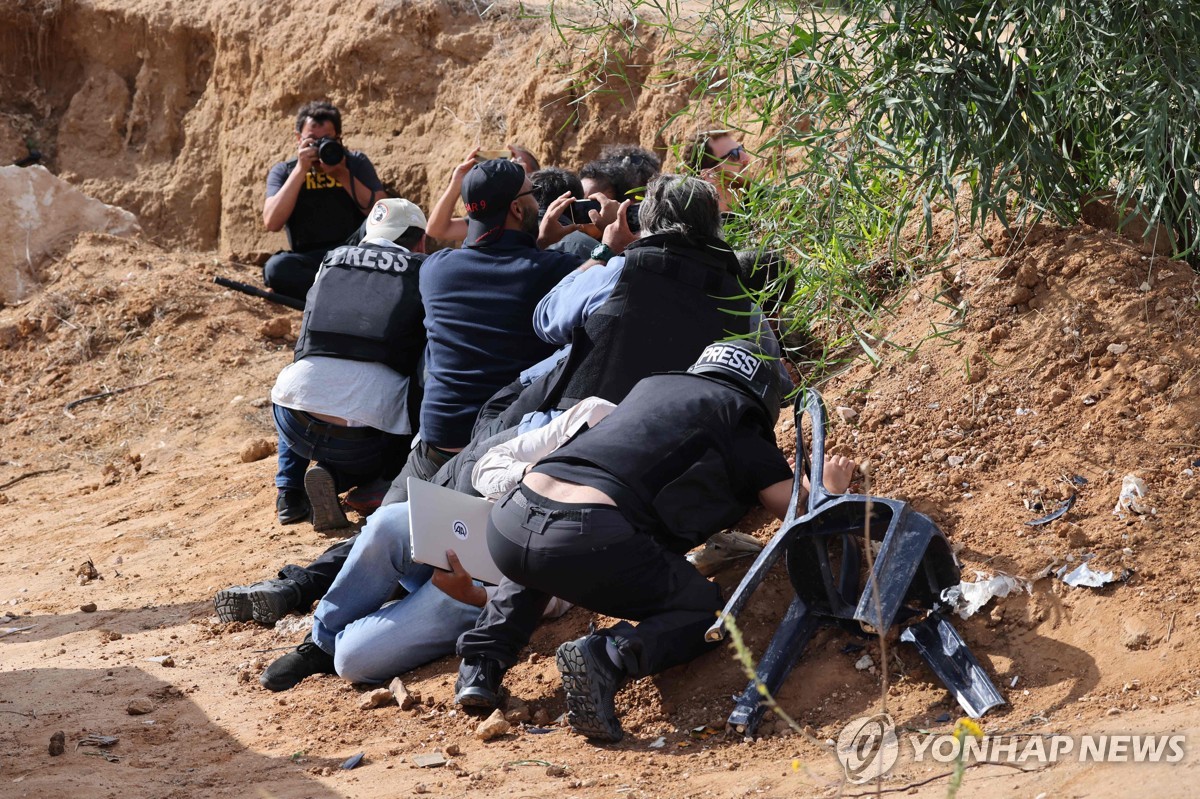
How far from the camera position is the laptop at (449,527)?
392 cm

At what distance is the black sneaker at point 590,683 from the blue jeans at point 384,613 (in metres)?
0.80

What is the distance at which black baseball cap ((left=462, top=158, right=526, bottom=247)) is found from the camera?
493 cm

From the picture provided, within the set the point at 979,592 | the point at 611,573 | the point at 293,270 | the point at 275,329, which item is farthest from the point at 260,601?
the point at 275,329

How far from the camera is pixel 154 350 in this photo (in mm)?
8289

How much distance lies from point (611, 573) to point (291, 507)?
9.41ft

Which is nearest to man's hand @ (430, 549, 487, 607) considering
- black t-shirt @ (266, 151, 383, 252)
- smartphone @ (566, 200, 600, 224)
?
smartphone @ (566, 200, 600, 224)

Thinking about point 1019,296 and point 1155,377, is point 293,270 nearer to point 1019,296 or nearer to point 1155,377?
point 1019,296

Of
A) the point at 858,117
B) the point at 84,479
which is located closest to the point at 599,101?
the point at 84,479

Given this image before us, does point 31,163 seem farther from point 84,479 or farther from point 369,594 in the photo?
point 369,594

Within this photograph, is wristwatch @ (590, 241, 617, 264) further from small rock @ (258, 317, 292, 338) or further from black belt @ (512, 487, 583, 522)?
small rock @ (258, 317, 292, 338)

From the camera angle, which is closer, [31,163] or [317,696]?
[317,696]

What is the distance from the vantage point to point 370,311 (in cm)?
557

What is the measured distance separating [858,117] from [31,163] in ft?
27.9

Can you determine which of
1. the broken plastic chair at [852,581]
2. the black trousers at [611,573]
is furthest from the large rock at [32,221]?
the broken plastic chair at [852,581]
